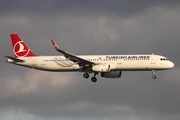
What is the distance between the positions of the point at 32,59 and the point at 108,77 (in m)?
13.7

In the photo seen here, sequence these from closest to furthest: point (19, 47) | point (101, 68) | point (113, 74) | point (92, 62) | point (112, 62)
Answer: point (101, 68)
point (112, 62)
point (92, 62)
point (113, 74)
point (19, 47)

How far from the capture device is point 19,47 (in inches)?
4508

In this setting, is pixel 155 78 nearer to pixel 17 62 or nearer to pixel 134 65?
pixel 134 65

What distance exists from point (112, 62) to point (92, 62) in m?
3.38

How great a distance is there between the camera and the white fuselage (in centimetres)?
10375

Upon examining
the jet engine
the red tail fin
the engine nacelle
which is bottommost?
the jet engine

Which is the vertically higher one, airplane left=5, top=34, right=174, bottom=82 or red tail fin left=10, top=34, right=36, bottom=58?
red tail fin left=10, top=34, right=36, bottom=58

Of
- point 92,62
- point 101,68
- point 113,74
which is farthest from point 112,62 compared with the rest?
point 113,74

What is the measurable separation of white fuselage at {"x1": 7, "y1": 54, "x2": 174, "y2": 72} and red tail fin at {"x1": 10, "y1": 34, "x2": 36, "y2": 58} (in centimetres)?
279

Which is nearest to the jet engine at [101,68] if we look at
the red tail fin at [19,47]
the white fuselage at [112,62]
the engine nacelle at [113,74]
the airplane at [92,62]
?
the airplane at [92,62]

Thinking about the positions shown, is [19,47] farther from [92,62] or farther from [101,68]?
[101,68]

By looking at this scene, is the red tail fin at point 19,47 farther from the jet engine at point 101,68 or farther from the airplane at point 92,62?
the jet engine at point 101,68

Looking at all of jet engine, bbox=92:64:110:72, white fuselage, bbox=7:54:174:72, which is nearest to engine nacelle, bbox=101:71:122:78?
white fuselage, bbox=7:54:174:72

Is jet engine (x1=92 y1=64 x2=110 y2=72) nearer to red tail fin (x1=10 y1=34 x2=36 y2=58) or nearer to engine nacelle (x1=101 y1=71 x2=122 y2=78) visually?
engine nacelle (x1=101 y1=71 x2=122 y2=78)
